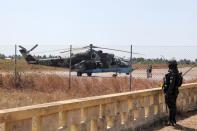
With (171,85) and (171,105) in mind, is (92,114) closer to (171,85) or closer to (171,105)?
(171,85)

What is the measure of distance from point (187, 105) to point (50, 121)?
25.5 feet

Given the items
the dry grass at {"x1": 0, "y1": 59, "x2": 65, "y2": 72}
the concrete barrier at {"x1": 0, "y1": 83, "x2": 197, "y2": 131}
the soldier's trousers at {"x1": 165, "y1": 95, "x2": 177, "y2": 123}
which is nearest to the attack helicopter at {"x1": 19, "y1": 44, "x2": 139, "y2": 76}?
the dry grass at {"x1": 0, "y1": 59, "x2": 65, "y2": 72}

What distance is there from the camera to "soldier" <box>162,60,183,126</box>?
36.2ft

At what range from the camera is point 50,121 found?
23.8 feet

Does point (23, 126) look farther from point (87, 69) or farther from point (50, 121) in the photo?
point (87, 69)

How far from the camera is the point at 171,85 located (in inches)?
440

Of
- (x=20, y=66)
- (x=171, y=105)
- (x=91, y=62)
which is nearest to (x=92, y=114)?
(x=171, y=105)

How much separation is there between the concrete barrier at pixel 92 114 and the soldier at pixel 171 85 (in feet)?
1.40

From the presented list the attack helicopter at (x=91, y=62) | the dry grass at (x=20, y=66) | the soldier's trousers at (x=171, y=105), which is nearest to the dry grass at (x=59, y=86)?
the dry grass at (x=20, y=66)

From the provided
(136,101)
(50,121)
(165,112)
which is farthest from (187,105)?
(50,121)

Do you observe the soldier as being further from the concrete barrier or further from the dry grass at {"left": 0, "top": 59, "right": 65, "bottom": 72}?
the dry grass at {"left": 0, "top": 59, "right": 65, "bottom": 72}

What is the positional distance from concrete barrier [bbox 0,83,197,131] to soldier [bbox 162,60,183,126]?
43cm

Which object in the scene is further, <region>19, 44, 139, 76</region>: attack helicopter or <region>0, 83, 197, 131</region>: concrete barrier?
<region>19, 44, 139, 76</region>: attack helicopter

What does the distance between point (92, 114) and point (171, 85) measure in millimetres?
3154
